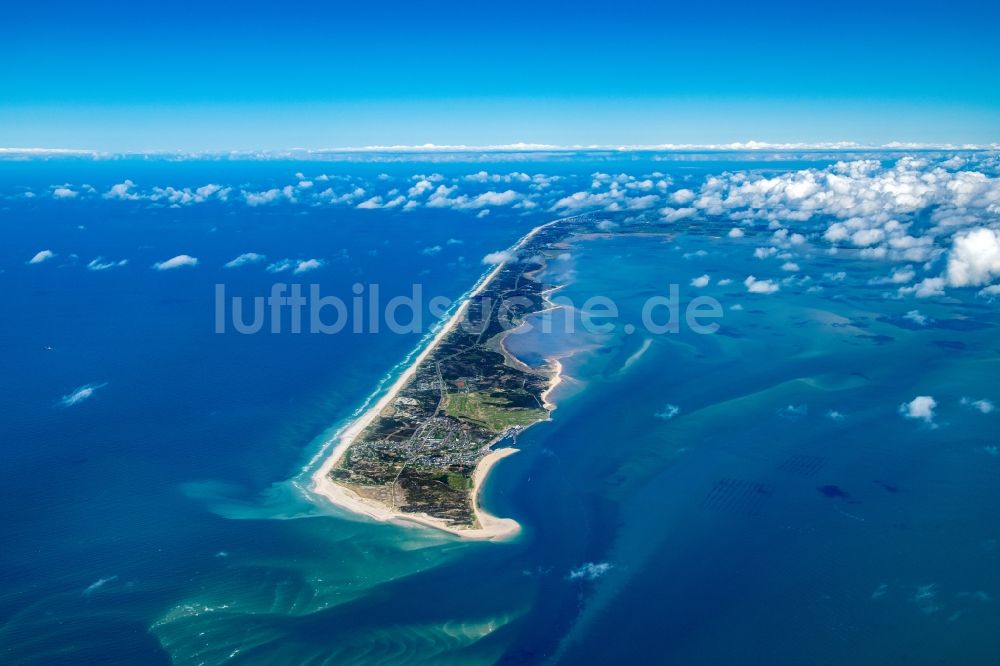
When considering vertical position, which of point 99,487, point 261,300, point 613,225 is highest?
point 613,225

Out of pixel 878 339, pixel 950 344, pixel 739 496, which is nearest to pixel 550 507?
pixel 739 496

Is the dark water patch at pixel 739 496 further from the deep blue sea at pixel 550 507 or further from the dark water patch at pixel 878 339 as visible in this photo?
the dark water patch at pixel 878 339

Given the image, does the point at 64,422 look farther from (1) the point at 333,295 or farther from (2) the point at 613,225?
(2) the point at 613,225

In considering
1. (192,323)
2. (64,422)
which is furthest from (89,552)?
(192,323)

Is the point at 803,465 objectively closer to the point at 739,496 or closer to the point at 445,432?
the point at 739,496

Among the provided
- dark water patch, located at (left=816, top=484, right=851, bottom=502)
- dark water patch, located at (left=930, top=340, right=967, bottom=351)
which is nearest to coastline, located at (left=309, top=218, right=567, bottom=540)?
dark water patch, located at (left=816, top=484, right=851, bottom=502)
